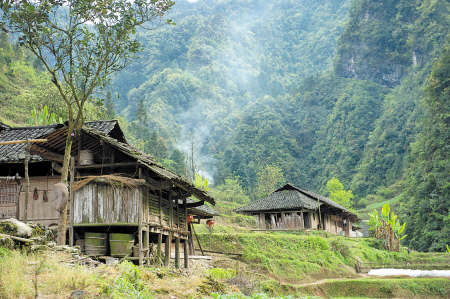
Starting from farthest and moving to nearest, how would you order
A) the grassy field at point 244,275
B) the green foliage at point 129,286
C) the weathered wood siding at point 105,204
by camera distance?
1. the weathered wood siding at point 105,204
2. the green foliage at point 129,286
3. the grassy field at point 244,275

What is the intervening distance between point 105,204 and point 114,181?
35.4 inches

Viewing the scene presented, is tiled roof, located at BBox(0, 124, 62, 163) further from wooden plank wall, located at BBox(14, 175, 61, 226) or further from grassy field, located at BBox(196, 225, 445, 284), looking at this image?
grassy field, located at BBox(196, 225, 445, 284)

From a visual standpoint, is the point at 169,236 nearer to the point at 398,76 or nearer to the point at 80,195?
the point at 80,195

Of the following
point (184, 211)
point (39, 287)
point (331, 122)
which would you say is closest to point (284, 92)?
point (331, 122)

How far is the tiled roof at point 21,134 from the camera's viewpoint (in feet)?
49.5

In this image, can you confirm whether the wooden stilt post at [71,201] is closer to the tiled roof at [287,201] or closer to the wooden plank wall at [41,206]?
the wooden plank wall at [41,206]

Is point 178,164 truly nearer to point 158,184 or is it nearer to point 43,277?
point 158,184

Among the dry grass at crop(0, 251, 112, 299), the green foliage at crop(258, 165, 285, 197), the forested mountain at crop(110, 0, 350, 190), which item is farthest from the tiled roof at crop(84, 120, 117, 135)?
the forested mountain at crop(110, 0, 350, 190)

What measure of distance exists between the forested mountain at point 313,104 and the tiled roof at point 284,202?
1680cm

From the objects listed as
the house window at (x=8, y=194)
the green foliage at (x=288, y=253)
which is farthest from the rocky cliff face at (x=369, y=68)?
the house window at (x=8, y=194)

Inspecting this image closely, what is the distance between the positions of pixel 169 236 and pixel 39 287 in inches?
342

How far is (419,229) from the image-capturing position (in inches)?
1810

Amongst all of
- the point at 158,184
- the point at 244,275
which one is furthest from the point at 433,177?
the point at 158,184

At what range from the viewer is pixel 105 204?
1387 cm
